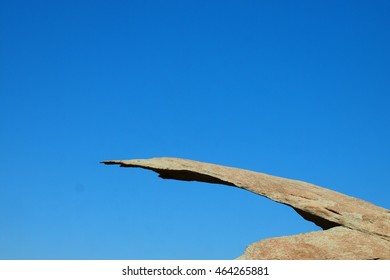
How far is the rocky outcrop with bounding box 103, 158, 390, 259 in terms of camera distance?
15.5 metres

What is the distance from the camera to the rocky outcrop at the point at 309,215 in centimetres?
1553

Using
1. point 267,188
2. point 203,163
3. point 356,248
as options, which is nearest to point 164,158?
point 203,163

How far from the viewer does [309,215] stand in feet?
57.3

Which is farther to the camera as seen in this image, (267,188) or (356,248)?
(267,188)
